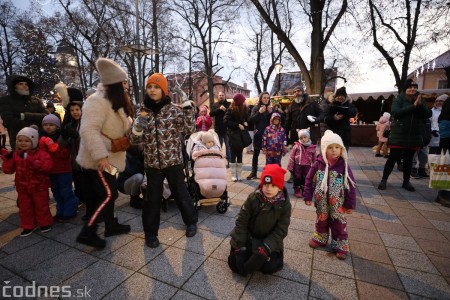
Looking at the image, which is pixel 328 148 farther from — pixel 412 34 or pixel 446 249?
pixel 412 34

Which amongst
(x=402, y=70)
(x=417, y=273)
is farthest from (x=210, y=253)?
(x=402, y=70)

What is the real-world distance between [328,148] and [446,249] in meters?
1.91

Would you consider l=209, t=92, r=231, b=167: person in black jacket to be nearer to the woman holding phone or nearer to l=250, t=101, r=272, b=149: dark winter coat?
l=250, t=101, r=272, b=149: dark winter coat

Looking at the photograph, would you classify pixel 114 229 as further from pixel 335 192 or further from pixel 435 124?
pixel 435 124

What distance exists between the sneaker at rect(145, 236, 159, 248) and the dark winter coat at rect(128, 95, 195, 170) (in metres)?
0.85

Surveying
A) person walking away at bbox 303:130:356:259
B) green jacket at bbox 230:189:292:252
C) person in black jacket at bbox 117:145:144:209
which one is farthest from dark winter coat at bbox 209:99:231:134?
green jacket at bbox 230:189:292:252

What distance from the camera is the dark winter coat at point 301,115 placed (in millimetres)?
5496

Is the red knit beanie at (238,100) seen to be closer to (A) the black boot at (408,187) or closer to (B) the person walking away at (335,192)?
(B) the person walking away at (335,192)

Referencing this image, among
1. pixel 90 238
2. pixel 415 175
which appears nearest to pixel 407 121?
pixel 415 175

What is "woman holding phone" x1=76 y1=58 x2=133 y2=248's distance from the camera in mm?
2461

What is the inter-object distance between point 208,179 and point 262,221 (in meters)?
1.61

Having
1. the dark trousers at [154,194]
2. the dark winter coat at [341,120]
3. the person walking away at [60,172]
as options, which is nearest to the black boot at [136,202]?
the person walking away at [60,172]

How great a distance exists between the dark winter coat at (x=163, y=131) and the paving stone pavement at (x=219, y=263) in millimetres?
1043

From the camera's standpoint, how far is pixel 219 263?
98.9 inches
